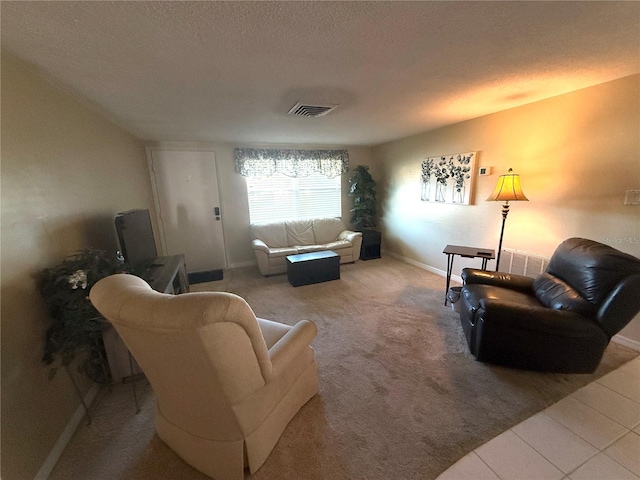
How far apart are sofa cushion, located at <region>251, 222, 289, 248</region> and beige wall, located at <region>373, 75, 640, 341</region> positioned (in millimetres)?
2454

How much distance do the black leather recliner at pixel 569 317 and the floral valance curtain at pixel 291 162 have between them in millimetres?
3511

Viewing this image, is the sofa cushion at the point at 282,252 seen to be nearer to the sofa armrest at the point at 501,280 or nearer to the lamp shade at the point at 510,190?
the sofa armrest at the point at 501,280

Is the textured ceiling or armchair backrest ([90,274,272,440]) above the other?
the textured ceiling

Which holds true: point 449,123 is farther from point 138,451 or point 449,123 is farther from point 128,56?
point 138,451

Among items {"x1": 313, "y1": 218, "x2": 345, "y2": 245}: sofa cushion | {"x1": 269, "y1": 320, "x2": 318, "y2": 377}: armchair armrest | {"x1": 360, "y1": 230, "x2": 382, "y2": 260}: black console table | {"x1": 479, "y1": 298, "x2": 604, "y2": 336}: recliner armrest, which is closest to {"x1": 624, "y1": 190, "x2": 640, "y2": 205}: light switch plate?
{"x1": 479, "y1": 298, "x2": 604, "y2": 336}: recliner armrest

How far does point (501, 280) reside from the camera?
2418 millimetres

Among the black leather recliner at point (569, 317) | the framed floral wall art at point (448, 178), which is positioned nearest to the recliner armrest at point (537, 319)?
the black leather recliner at point (569, 317)

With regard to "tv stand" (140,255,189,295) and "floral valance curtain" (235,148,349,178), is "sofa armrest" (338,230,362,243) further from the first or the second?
"tv stand" (140,255,189,295)

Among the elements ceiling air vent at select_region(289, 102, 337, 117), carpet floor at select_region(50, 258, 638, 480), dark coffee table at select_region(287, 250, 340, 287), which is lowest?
carpet floor at select_region(50, 258, 638, 480)

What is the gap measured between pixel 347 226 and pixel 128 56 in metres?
4.29

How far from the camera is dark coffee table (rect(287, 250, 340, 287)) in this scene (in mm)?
3613

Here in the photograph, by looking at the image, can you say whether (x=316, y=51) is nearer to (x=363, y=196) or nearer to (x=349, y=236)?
(x=349, y=236)

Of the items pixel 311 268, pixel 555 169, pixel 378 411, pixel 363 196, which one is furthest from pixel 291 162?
pixel 378 411

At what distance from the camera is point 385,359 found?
211cm
